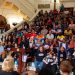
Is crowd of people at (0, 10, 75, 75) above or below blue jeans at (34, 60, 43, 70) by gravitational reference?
above

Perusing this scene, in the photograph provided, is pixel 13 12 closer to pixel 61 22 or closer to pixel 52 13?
pixel 52 13

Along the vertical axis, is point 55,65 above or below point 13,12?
below

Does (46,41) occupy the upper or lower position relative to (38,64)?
upper

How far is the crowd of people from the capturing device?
12764 millimetres

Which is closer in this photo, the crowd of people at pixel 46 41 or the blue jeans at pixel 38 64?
the blue jeans at pixel 38 64

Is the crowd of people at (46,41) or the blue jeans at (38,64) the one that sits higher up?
the crowd of people at (46,41)

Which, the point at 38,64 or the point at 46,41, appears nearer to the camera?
the point at 38,64

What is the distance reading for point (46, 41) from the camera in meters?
15.8

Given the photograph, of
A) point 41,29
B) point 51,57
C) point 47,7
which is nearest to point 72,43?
point 51,57

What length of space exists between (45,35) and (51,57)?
5392 millimetres

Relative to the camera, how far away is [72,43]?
572 inches

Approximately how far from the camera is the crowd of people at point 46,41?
1276cm

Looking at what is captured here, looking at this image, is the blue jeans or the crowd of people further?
the crowd of people

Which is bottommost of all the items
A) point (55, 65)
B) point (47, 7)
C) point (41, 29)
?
point (55, 65)
